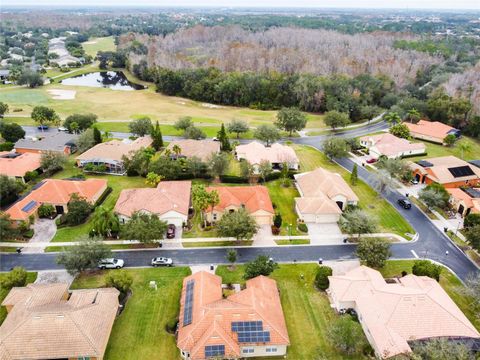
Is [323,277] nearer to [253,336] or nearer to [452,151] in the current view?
[253,336]

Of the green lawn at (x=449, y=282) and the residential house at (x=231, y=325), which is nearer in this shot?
the residential house at (x=231, y=325)

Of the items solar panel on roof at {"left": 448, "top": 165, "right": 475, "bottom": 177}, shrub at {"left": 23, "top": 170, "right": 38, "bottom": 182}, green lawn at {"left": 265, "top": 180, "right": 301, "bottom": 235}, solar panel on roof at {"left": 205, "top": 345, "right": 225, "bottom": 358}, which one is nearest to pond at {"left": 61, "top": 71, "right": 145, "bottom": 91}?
shrub at {"left": 23, "top": 170, "right": 38, "bottom": 182}

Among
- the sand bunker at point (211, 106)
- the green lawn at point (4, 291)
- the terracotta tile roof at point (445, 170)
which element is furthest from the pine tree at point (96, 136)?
the terracotta tile roof at point (445, 170)

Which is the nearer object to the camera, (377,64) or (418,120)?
(418,120)

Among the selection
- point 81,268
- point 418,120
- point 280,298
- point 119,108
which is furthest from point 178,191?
point 418,120

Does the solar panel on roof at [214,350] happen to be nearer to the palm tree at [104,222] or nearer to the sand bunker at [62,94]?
the palm tree at [104,222]

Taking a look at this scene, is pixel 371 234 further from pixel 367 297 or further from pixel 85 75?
pixel 85 75

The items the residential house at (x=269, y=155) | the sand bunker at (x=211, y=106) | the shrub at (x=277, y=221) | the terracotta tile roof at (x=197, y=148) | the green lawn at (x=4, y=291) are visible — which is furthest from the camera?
the sand bunker at (x=211, y=106)

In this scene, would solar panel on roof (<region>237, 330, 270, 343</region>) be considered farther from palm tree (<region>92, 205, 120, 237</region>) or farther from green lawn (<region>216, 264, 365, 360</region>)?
palm tree (<region>92, 205, 120, 237</region>)
